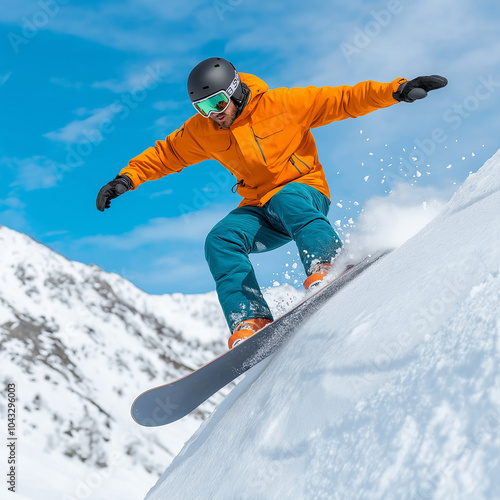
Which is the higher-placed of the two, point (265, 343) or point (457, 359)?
point (265, 343)

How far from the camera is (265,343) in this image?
2848 millimetres

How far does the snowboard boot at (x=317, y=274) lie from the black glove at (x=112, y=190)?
173cm

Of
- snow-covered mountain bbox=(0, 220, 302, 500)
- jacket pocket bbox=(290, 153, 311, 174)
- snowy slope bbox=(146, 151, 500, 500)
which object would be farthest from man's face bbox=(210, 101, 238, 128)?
snow-covered mountain bbox=(0, 220, 302, 500)

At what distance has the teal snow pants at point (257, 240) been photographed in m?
3.32

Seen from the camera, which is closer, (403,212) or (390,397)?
(390,397)

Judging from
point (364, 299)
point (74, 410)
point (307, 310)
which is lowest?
point (364, 299)

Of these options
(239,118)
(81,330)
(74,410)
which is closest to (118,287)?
(81,330)

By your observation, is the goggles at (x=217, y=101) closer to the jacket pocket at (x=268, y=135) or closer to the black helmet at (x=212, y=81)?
the black helmet at (x=212, y=81)

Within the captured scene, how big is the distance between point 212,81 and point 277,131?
1.88 ft

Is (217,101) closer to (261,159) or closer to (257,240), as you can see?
(261,159)

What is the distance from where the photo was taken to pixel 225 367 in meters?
2.93

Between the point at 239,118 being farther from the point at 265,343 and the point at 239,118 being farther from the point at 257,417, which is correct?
the point at 257,417

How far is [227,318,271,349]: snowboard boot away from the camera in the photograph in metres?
3.11

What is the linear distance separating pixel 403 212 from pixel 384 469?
281cm
